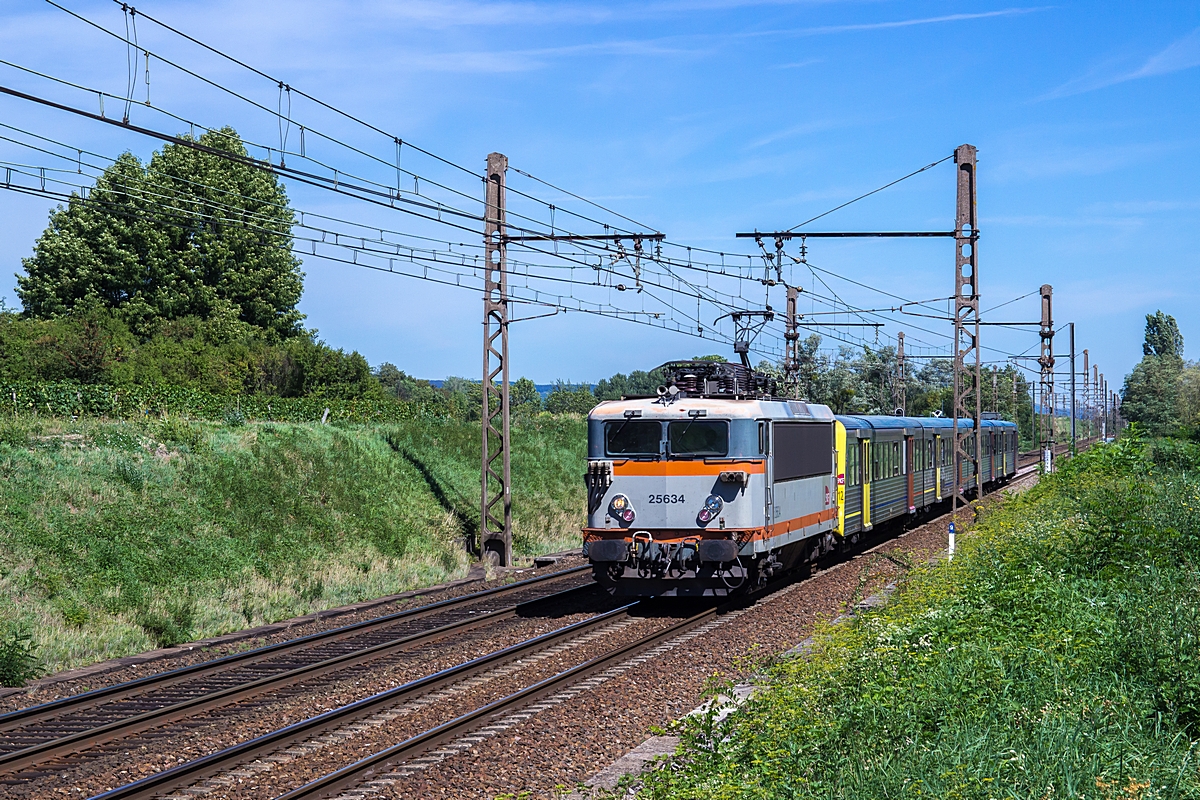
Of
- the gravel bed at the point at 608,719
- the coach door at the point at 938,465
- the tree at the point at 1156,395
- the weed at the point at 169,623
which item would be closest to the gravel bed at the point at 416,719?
the gravel bed at the point at 608,719

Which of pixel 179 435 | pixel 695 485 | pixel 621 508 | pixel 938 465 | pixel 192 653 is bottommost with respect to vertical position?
pixel 192 653

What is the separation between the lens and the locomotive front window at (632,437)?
17078mm

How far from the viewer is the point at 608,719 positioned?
10844 mm

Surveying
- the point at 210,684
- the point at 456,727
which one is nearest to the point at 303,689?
the point at 210,684

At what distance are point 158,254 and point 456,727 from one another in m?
45.7

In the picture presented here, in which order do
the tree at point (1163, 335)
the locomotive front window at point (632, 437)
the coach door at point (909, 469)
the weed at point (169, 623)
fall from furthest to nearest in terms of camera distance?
the tree at point (1163, 335) → the coach door at point (909, 469) → the locomotive front window at point (632, 437) → the weed at point (169, 623)

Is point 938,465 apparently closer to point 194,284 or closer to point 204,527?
point 204,527

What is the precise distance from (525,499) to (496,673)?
19.7m

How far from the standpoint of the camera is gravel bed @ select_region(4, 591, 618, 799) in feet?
30.7

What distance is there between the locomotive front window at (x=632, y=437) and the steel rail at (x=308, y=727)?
3240 millimetres

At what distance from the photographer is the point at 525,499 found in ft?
108

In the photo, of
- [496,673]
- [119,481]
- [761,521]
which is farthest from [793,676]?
[119,481]

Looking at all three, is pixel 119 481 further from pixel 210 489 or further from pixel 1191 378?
pixel 1191 378

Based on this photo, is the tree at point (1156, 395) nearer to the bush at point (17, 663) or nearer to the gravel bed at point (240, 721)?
the gravel bed at point (240, 721)
